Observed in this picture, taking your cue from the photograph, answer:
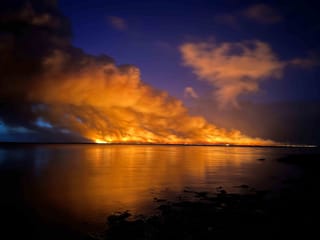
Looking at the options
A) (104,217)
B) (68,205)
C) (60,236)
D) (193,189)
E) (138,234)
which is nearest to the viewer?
(138,234)

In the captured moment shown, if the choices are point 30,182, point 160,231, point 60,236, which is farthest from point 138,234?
point 30,182

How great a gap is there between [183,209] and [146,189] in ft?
36.2

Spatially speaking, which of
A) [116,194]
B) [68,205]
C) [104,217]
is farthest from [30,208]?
[116,194]

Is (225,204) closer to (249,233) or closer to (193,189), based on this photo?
(249,233)

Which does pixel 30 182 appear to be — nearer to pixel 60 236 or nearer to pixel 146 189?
pixel 146 189

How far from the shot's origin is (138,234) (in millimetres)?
13195

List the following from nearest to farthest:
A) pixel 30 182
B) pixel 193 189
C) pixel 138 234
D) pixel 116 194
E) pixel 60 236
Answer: pixel 138 234 < pixel 60 236 < pixel 116 194 < pixel 193 189 < pixel 30 182

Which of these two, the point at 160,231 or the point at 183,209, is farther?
the point at 183,209

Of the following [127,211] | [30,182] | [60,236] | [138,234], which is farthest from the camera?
[30,182]

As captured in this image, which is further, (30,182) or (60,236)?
(30,182)

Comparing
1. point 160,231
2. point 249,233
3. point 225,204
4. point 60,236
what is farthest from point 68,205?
point 249,233

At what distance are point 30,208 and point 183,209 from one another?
1141cm

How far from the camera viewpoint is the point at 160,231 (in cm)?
1355

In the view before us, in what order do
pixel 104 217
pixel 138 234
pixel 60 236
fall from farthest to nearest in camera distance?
pixel 104 217, pixel 60 236, pixel 138 234
